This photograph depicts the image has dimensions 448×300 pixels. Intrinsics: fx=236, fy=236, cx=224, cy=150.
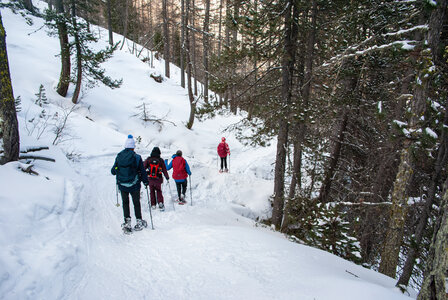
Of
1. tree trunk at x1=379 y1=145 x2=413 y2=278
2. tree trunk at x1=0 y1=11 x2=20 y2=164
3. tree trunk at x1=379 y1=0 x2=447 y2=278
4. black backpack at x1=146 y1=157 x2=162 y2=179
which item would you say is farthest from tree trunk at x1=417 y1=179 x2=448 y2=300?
tree trunk at x1=0 y1=11 x2=20 y2=164

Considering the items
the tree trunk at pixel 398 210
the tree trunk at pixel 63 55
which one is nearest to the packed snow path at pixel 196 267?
the tree trunk at pixel 398 210

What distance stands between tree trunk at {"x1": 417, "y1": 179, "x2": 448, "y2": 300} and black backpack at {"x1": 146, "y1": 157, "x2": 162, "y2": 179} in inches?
259

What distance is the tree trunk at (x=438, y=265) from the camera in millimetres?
2168

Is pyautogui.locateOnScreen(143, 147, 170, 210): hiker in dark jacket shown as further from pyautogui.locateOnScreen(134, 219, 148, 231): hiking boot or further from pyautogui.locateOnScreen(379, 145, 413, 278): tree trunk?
pyautogui.locateOnScreen(379, 145, 413, 278): tree trunk

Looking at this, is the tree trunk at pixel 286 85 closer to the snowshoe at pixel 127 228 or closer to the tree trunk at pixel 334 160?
the tree trunk at pixel 334 160

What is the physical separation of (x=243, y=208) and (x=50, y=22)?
12.4 m

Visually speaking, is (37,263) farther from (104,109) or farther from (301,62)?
(104,109)

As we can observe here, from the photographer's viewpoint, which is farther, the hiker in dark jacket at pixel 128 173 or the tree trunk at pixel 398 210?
the hiker in dark jacket at pixel 128 173

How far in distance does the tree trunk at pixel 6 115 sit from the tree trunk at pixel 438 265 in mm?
8097

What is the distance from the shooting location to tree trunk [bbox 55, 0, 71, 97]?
11.3 meters

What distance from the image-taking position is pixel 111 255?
14.7 ft

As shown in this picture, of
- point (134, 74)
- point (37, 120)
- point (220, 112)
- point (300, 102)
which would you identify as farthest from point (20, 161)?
A: point (134, 74)

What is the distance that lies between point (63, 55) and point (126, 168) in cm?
1066

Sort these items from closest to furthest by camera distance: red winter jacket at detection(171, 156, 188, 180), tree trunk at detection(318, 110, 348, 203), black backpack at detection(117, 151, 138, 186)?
1. black backpack at detection(117, 151, 138, 186)
2. red winter jacket at detection(171, 156, 188, 180)
3. tree trunk at detection(318, 110, 348, 203)
